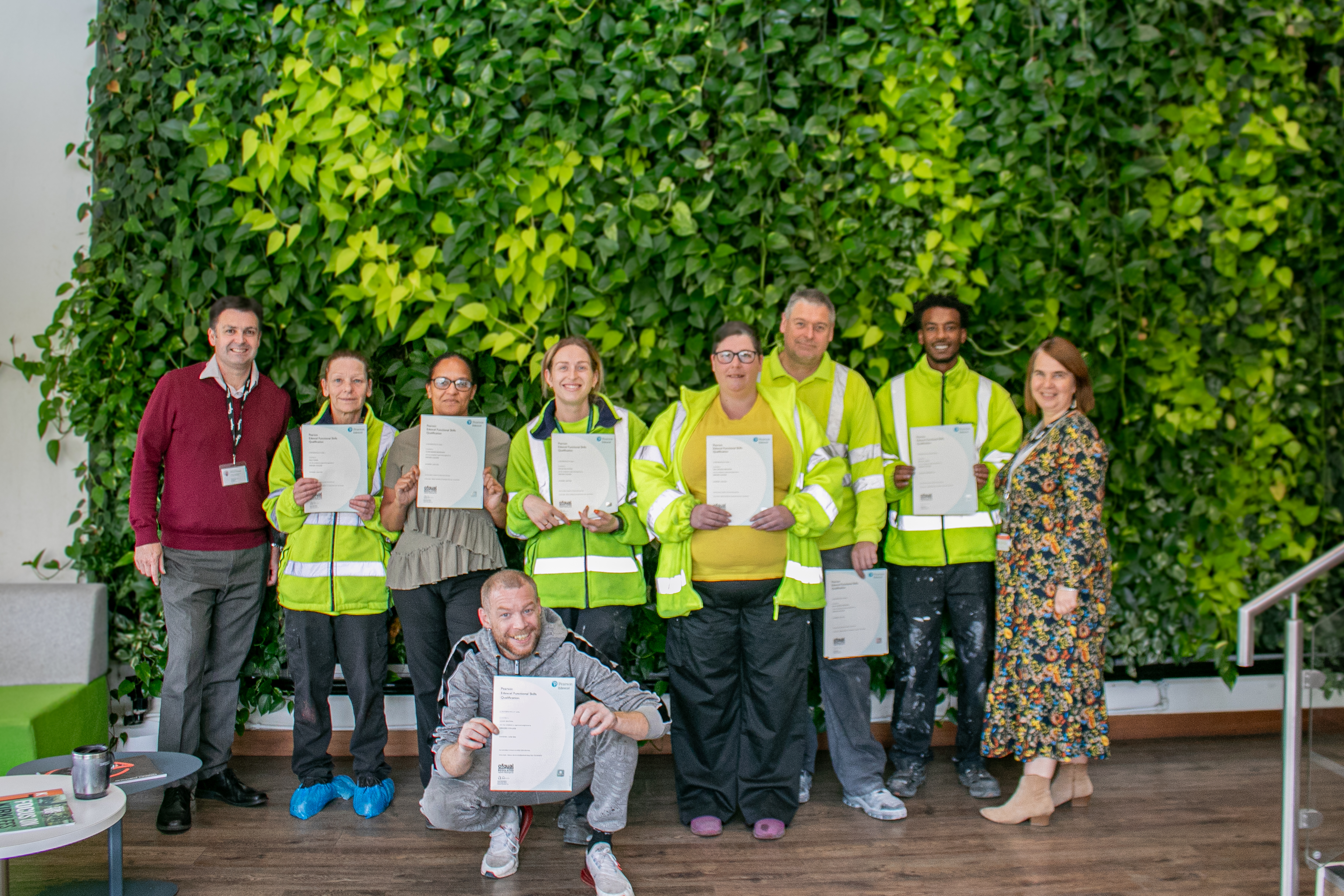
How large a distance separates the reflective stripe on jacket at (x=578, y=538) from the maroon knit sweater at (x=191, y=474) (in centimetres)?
86

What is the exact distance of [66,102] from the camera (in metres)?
3.44

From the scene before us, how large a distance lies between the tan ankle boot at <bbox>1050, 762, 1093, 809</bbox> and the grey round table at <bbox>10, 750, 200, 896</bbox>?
251cm

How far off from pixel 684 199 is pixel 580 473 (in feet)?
3.75

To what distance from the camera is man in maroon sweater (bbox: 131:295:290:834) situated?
9.48 feet

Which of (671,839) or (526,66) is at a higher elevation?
(526,66)

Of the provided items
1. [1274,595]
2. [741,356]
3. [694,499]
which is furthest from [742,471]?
[1274,595]

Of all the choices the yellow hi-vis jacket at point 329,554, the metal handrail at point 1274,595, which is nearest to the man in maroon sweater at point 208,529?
the yellow hi-vis jacket at point 329,554

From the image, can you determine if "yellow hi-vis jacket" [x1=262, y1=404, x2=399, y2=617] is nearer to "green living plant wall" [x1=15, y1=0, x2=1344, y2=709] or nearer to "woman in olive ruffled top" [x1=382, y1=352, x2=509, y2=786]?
"woman in olive ruffled top" [x1=382, y1=352, x2=509, y2=786]

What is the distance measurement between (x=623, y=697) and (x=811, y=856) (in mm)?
700

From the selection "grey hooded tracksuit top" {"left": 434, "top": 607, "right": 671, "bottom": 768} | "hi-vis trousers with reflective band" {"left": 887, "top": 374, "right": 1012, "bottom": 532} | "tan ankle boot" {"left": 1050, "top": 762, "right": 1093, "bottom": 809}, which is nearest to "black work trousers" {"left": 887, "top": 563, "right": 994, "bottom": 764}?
"hi-vis trousers with reflective band" {"left": 887, "top": 374, "right": 1012, "bottom": 532}

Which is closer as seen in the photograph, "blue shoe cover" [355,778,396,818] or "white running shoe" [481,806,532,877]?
"white running shoe" [481,806,532,877]

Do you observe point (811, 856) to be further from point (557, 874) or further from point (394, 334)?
point (394, 334)

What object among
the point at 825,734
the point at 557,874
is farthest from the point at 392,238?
the point at 825,734

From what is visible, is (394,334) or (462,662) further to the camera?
(394,334)
